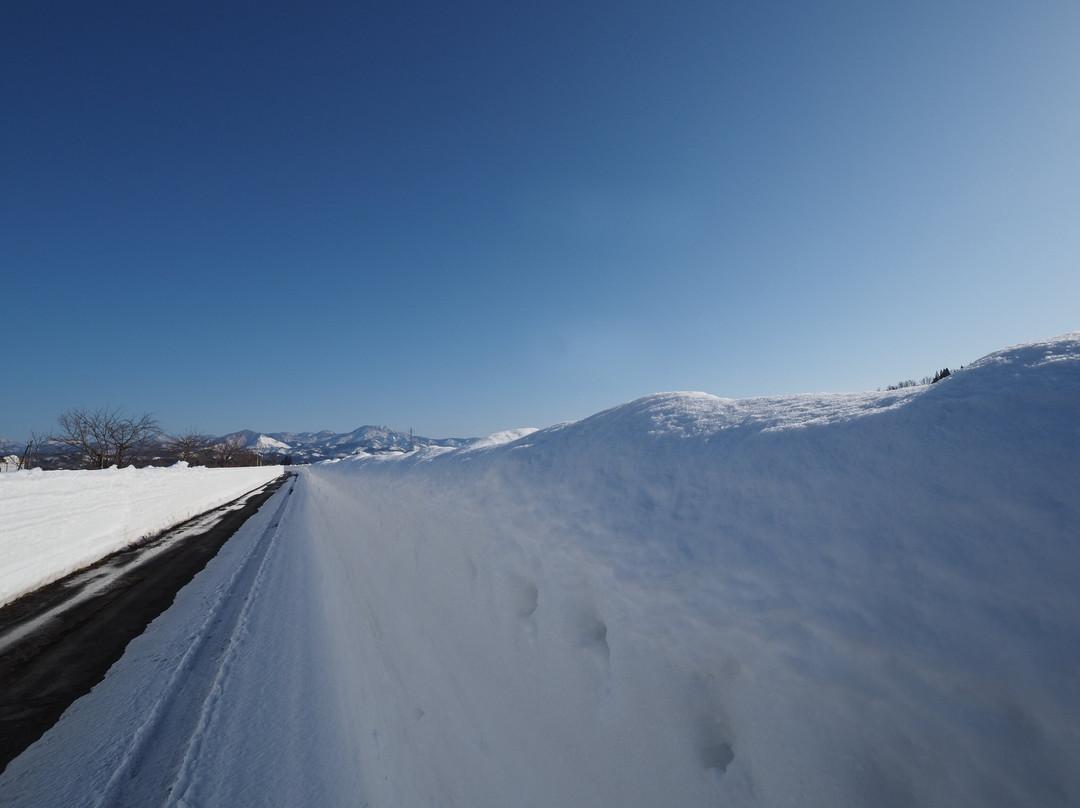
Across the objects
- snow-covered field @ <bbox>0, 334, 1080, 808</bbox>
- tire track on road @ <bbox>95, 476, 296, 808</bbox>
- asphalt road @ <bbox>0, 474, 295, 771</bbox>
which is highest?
snow-covered field @ <bbox>0, 334, 1080, 808</bbox>

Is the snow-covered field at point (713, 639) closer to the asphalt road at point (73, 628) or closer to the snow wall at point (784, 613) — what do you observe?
the snow wall at point (784, 613)

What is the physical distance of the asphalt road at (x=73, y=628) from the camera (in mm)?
3775

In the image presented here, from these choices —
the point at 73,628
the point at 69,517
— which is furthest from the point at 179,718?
the point at 69,517

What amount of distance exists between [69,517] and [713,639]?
12327 millimetres

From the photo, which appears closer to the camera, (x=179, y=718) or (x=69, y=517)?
(x=179, y=718)

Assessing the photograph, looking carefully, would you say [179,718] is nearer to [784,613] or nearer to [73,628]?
[73,628]

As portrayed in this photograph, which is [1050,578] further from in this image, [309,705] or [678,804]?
[309,705]

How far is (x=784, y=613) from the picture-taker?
1.45m

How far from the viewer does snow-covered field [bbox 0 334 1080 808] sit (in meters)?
1.17

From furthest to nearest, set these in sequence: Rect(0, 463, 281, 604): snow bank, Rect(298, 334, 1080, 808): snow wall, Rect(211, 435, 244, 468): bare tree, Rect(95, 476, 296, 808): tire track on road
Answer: Rect(211, 435, 244, 468): bare tree
Rect(0, 463, 281, 604): snow bank
Rect(95, 476, 296, 808): tire track on road
Rect(298, 334, 1080, 808): snow wall

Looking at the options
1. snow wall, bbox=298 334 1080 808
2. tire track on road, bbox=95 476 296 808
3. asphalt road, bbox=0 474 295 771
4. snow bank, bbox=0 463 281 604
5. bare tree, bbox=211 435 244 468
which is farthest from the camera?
bare tree, bbox=211 435 244 468

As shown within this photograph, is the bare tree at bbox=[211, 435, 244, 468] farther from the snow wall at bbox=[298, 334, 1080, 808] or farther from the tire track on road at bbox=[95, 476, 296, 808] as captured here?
the snow wall at bbox=[298, 334, 1080, 808]

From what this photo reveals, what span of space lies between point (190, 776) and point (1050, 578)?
467cm

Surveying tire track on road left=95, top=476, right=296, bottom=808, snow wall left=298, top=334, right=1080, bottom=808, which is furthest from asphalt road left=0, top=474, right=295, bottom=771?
snow wall left=298, top=334, right=1080, bottom=808
